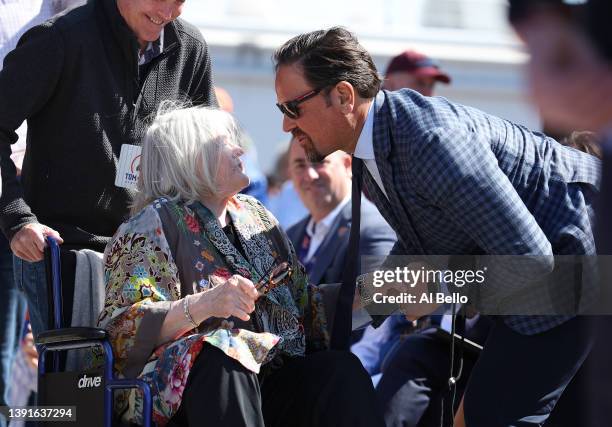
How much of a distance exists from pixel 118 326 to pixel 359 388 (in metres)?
0.76

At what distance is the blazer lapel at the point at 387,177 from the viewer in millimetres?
3154

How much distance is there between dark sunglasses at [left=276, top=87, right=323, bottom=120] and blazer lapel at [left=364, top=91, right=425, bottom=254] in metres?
0.21

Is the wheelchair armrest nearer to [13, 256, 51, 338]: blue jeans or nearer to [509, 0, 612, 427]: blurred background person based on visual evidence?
[13, 256, 51, 338]: blue jeans

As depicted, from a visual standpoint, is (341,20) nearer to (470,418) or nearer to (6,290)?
(6,290)

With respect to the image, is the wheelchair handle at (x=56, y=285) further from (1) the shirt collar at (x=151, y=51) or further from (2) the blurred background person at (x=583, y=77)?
(2) the blurred background person at (x=583, y=77)

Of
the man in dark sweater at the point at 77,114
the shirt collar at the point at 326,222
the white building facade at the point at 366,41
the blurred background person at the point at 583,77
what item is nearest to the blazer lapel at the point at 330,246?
the shirt collar at the point at 326,222

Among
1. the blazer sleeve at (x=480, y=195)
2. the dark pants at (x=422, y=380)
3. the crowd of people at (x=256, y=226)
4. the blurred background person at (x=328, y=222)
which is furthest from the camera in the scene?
the blurred background person at (x=328, y=222)

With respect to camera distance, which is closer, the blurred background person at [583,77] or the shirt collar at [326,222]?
the blurred background person at [583,77]

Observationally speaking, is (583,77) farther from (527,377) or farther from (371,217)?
(371,217)

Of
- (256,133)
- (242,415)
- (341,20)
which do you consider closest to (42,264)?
(242,415)

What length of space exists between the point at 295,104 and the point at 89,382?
3.50 feet

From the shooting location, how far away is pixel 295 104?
3355 millimetres

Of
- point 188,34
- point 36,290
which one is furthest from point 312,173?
point 36,290

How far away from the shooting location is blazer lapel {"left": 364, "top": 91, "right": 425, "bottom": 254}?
124 inches
